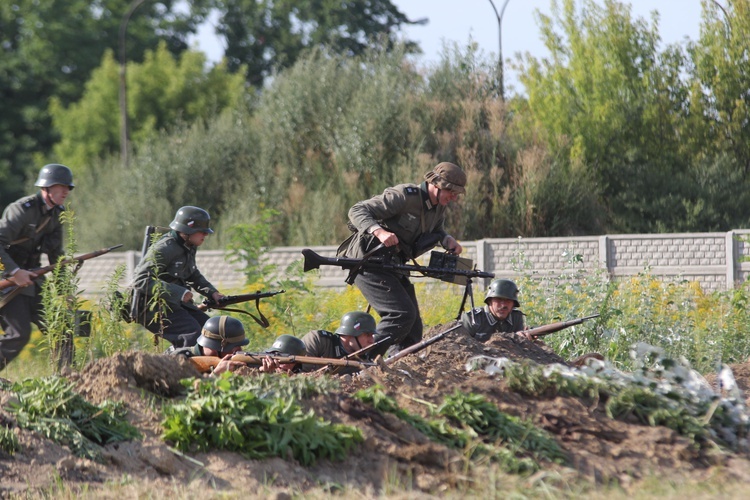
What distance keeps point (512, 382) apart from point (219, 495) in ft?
5.93

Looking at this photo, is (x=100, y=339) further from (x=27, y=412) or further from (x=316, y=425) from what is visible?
(x=316, y=425)

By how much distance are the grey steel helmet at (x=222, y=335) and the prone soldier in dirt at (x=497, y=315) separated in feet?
6.45

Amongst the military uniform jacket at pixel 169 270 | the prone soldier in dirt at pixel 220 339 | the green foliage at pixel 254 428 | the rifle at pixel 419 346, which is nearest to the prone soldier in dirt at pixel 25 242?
the military uniform jacket at pixel 169 270

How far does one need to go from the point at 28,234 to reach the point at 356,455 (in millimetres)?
4999

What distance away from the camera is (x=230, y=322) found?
7.71 m

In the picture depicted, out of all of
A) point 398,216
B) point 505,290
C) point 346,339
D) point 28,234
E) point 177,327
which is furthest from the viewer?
point 28,234

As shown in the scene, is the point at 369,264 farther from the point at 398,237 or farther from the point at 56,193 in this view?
the point at 56,193

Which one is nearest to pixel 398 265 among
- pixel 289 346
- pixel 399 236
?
pixel 399 236

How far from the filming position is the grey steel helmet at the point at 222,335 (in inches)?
301

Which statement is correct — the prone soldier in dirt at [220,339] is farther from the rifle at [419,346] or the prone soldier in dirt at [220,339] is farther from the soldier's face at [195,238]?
the soldier's face at [195,238]

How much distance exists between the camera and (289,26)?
47.9 metres

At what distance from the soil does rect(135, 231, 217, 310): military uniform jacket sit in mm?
2633

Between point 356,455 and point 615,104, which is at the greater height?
point 615,104

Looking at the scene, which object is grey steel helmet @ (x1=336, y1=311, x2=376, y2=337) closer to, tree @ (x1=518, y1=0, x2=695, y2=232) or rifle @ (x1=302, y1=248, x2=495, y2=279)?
rifle @ (x1=302, y1=248, x2=495, y2=279)
